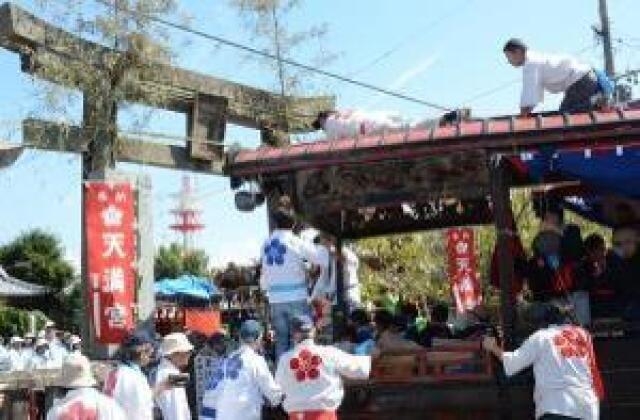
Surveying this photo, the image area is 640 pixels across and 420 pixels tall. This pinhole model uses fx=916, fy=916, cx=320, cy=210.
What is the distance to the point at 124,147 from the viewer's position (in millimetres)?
14078

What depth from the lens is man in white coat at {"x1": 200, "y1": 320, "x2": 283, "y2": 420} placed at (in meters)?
8.02

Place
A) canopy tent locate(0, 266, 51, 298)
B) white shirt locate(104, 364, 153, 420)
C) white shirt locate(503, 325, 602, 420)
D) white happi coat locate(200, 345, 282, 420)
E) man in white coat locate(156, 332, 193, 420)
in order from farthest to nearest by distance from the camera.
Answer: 1. canopy tent locate(0, 266, 51, 298)
2. man in white coat locate(156, 332, 193, 420)
3. white happi coat locate(200, 345, 282, 420)
4. white shirt locate(104, 364, 153, 420)
5. white shirt locate(503, 325, 602, 420)

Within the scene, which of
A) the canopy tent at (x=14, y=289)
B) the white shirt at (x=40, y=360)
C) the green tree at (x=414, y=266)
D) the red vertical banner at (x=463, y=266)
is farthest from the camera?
the canopy tent at (x=14, y=289)

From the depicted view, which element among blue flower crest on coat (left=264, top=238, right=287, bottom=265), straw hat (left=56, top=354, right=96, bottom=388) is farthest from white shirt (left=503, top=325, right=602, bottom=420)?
straw hat (left=56, top=354, right=96, bottom=388)

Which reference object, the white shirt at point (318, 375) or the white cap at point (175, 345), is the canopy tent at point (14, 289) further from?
the white shirt at point (318, 375)

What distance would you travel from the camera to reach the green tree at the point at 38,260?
4019 centimetres

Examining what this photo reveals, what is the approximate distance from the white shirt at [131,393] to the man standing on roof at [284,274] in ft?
5.88

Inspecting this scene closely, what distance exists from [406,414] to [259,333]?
4.91 ft

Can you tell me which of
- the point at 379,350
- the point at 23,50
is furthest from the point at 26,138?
the point at 379,350

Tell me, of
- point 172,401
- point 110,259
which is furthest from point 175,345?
point 110,259

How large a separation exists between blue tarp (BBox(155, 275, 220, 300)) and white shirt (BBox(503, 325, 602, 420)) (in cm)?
1476

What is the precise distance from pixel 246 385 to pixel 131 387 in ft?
3.38

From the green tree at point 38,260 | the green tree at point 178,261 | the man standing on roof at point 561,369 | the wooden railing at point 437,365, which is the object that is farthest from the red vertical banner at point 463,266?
the green tree at point 178,261

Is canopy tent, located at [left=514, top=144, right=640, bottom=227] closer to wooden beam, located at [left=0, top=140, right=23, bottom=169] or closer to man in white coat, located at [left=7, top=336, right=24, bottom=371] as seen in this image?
wooden beam, located at [left=0, top=140, right=23, bottom=169]
